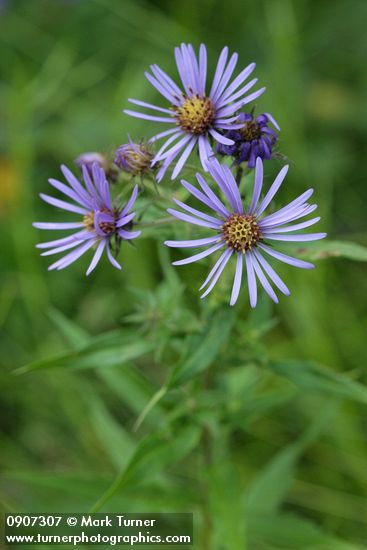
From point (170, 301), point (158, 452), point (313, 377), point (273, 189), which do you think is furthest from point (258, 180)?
point (158, 452)

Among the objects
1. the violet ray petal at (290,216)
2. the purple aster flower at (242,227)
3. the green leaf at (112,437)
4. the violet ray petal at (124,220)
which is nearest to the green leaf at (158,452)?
the green leaf at (112,437)

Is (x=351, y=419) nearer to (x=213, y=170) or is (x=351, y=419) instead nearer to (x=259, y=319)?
(x=259, y=319)

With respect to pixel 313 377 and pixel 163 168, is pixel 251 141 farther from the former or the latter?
pixel 313 377

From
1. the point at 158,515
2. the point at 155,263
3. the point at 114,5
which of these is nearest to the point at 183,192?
the point at 155,263

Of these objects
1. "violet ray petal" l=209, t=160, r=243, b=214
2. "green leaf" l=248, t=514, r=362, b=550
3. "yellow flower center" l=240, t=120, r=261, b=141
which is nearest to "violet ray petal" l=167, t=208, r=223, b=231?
"violet ray petal" l=209, t=160, r=243, b=214

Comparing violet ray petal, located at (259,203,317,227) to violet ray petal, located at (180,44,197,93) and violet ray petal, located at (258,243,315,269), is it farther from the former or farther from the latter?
violet ray petal, located at (180,44,197,93)
